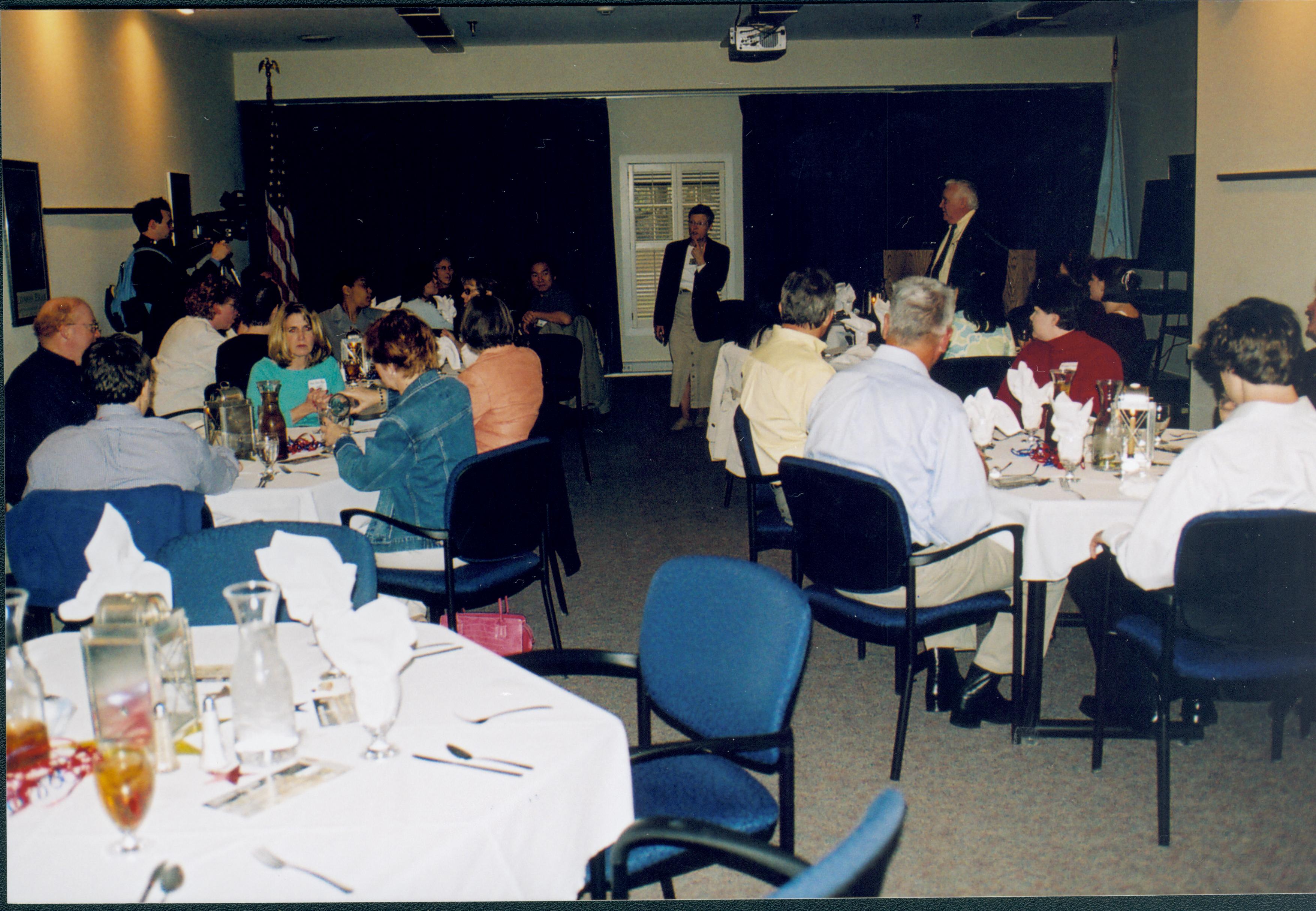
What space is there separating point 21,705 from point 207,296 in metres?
3.67

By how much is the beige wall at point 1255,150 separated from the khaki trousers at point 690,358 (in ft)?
11.4

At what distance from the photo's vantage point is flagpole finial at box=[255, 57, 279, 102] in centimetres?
842

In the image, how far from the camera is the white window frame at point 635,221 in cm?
990

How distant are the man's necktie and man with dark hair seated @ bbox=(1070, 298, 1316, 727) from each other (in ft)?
10.1

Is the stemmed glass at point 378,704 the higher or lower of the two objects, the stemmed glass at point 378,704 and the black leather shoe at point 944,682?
the higher

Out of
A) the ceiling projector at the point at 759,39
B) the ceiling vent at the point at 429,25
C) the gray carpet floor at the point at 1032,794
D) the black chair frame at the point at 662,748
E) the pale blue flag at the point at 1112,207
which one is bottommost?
the gray carpet floor at the point at 1032,794

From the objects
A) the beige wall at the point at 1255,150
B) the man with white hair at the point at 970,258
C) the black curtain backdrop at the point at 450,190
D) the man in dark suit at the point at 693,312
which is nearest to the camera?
the beige wall at the point at 1255,150

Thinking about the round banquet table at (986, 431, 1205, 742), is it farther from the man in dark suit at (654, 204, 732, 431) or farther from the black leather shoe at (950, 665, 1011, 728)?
the man in dark suit at (654, 204, 732, 431)

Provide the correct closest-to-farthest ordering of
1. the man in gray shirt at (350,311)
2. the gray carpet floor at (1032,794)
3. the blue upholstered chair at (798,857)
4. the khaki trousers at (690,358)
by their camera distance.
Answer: the blue upholstered chair at (798,857)
the gray carpet floor at (1032,794)
the man in gray shirt at (350,311)
the khaki trousers at (690,358)

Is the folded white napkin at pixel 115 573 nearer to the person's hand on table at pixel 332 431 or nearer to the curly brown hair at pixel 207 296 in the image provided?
the person's hand on table at pixel 332 431

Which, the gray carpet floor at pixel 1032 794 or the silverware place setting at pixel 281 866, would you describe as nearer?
the silverware place setting at pixel 281 866

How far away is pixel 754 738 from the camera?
1743mm

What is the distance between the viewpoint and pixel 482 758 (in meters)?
1.42

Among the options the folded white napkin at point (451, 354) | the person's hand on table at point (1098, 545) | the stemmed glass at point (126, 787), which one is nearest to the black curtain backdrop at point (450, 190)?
the folded white napkin at point (451, 354)
